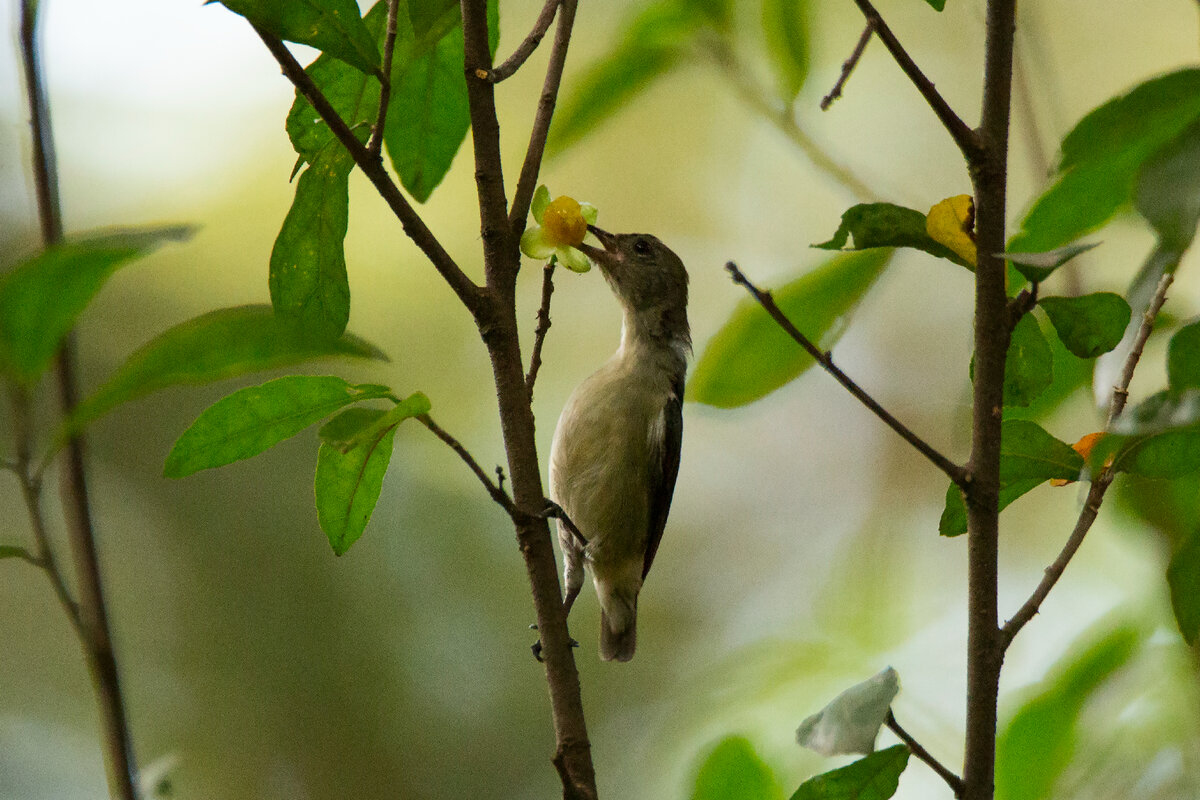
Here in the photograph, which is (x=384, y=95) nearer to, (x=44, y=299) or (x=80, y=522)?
(x=44, y=299)

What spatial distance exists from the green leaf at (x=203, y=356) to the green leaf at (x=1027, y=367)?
0.97 metres

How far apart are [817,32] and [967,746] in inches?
50.3

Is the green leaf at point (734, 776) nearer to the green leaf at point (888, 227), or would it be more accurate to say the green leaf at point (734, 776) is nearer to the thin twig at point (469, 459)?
the thin twig at point (469, 459)

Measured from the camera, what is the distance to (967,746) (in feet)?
4.57

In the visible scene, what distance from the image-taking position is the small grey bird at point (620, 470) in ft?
13.6

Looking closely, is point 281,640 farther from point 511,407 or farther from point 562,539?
point 511,407

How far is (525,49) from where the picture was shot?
1827 mm

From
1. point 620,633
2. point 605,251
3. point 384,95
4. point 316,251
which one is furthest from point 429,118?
point 620,633

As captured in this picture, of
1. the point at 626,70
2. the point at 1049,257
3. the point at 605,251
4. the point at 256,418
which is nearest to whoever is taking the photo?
the point at 1049,257

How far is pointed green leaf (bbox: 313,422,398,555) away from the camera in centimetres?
173

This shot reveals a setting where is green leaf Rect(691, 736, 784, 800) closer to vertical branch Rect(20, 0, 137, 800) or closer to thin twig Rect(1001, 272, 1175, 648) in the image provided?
thin twig Rect(1001, 272, 1175, 648)

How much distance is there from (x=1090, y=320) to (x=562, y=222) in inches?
44.1

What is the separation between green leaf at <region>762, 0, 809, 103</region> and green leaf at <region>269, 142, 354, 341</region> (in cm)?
78

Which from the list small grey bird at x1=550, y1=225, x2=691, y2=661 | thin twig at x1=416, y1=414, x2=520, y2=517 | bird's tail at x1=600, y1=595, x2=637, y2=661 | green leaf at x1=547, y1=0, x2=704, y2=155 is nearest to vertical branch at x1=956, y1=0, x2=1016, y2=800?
thin twig at x1=416, y1=414, x2=520, y2=517
